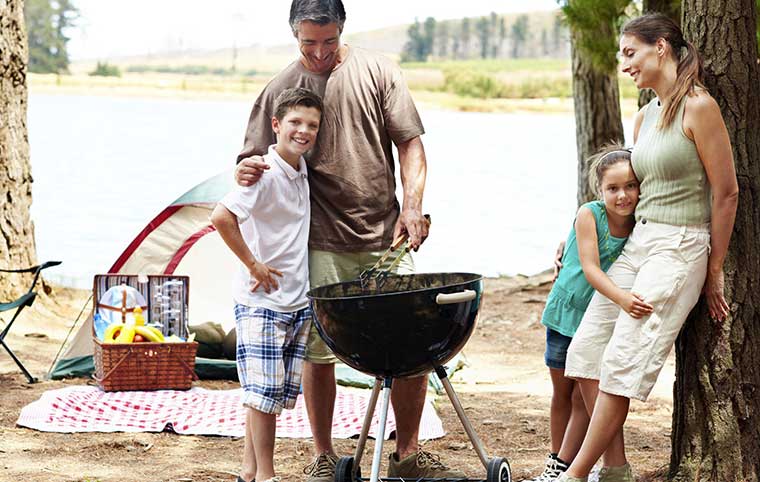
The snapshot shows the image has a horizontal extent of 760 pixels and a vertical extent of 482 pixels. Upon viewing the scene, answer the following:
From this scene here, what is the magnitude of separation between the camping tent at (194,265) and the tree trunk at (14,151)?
1384mm

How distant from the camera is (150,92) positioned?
31266mm

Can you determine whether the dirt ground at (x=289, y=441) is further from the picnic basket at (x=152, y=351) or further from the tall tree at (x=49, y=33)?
the tall tree at (x=49, y=33)

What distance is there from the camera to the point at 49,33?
34312mm

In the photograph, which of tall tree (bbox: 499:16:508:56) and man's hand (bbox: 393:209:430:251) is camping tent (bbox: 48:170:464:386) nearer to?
man's hand (bbox: 393:209:430:251)

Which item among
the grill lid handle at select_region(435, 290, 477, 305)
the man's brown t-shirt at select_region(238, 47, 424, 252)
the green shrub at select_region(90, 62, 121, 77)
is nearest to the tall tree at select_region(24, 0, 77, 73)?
the green shrub at select_region(90, 62, 121, 77)

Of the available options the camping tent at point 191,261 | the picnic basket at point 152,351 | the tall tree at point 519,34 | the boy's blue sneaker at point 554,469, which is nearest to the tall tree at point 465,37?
the tall tree at point 519,34

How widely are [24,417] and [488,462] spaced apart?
91.5 inches

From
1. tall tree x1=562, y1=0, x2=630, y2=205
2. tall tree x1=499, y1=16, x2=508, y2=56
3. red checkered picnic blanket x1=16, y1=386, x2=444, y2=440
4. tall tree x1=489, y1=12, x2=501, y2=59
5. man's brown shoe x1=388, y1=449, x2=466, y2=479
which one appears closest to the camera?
man's brown shoe x1=388, y1=449, x2=466, y2=479

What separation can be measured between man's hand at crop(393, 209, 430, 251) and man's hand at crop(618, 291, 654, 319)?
685mm

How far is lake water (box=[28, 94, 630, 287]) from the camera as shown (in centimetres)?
1426

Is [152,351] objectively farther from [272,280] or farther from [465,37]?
[465,37]

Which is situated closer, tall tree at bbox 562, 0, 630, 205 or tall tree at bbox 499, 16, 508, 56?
tall tree at bbox 562, 0, 630, 205

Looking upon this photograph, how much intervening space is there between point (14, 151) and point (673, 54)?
5.13 m

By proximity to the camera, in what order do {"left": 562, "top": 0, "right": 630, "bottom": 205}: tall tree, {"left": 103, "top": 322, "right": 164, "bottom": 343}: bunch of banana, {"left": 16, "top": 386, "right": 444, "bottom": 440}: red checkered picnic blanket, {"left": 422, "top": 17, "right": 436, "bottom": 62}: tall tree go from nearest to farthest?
{"left": 16, "top": 386, "right": 444, "bottom": 440}: red checkered picnic blanket, {"left": 103, "top": 322, "right": 164, "bottom": 343}: bunch of banana, {"left": 562, "top": 0, "right": 630, "bottom": 205}: tall tree, {"left": 422, "top": 17, "right": 436, "bottom": 62}: tall tree
